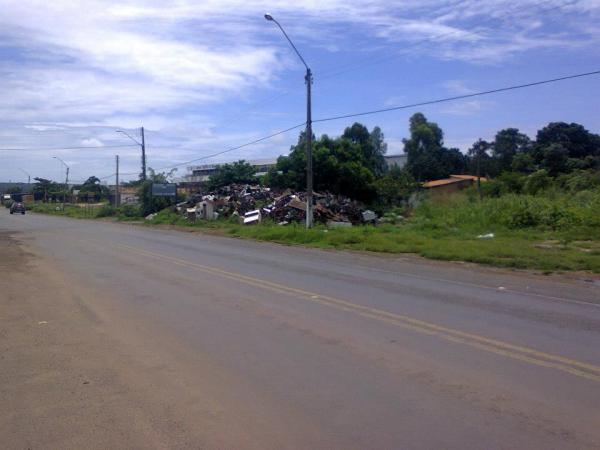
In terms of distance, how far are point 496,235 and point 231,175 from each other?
35.1 metres

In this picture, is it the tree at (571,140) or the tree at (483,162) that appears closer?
the tree at (571,140)

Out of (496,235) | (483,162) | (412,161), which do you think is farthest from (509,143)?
(496,235)

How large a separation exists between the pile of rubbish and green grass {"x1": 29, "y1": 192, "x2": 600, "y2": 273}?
4073 millimetres

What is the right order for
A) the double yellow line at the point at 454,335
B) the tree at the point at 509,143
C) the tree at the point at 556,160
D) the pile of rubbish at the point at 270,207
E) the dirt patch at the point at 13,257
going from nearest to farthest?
the double yellow line at the point at 454,335, the dirt patch at the point at 13,257, the pile of rubbish at the point at 270,207, the tree at the point at 556,160, the tree at the point at 509,143

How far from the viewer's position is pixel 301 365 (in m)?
6.68

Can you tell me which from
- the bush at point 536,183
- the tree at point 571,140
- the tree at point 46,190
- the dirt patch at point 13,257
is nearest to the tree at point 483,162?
the tree at point 571,140

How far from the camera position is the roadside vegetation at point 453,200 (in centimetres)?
2141

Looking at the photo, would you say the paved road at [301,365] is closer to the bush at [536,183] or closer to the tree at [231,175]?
the bush at [536,183]

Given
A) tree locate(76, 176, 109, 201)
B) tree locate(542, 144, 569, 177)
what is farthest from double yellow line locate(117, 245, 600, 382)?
tree locate(76, 176, 109, 201)

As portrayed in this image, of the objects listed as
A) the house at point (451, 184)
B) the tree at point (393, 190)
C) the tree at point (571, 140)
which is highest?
the tree at point (571, 140)

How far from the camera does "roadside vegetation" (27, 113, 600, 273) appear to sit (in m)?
21.4

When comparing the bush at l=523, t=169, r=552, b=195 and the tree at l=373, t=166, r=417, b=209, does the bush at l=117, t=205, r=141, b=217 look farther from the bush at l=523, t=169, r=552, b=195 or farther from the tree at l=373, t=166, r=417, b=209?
the bush at l=523, t=169, r=552, b=195

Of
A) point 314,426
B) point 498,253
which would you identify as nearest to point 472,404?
point 314,426

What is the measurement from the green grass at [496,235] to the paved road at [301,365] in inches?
184
